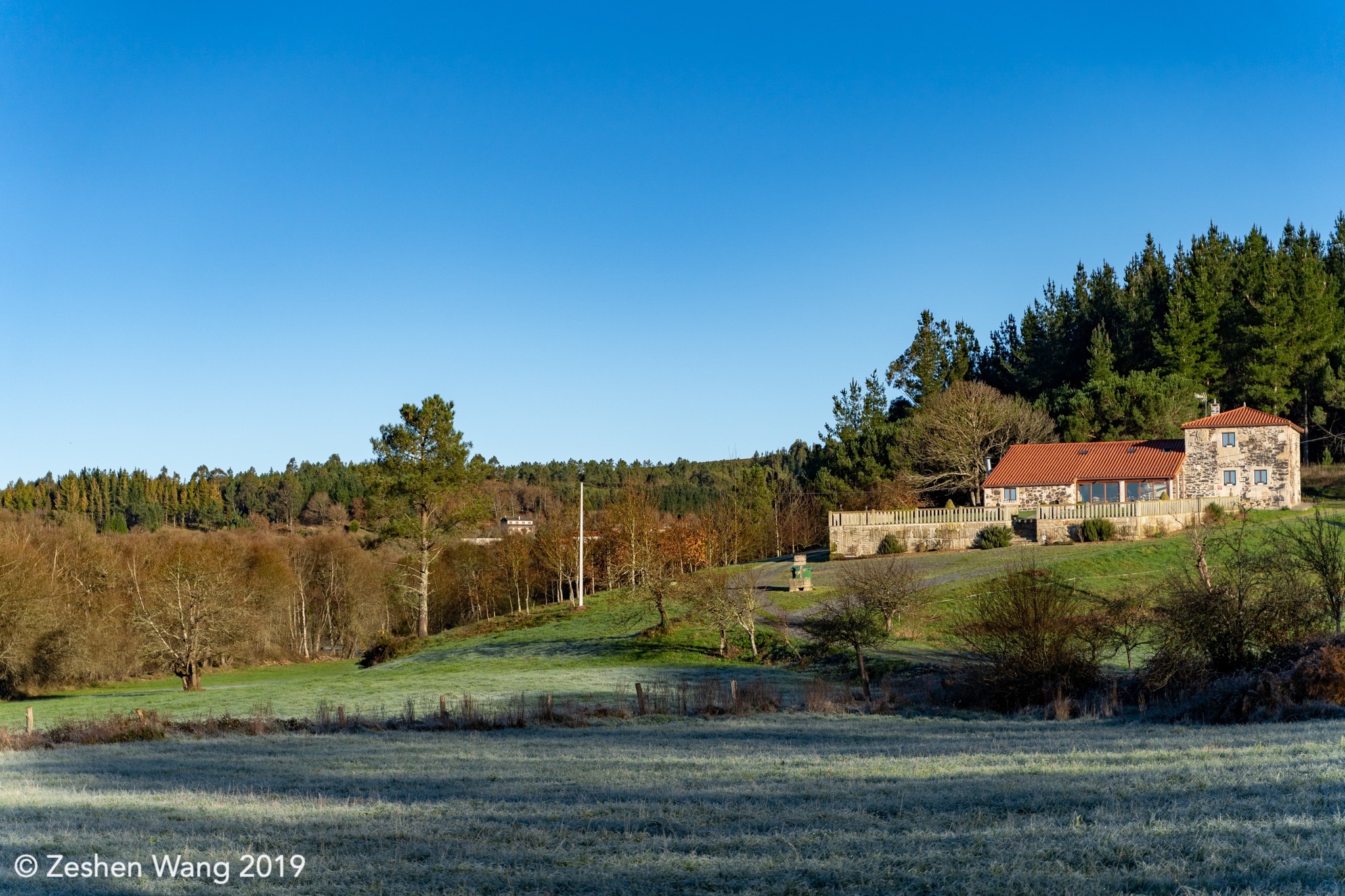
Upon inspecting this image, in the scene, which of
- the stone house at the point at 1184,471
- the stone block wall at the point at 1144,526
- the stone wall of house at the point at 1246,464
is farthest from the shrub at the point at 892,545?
the stone wall of house at the point at 1246,464

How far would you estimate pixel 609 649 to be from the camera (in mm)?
37188

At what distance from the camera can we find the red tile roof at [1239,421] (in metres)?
51.1

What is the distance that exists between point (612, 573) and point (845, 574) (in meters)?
26.0

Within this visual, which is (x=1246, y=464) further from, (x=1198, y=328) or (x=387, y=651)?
(x=387, y=651)

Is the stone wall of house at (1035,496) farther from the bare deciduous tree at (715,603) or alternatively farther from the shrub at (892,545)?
the bare deciduous tree at (715,603)

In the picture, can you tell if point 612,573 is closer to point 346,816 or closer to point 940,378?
point 940,378

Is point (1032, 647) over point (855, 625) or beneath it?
over

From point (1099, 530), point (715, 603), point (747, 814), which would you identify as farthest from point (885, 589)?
point (1099, 530)

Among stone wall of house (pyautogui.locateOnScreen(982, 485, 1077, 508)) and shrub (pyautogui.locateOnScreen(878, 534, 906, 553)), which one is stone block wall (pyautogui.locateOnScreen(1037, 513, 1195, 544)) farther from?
shrub (pyautogui.locateOnScreen(878, 534, 906, 553))

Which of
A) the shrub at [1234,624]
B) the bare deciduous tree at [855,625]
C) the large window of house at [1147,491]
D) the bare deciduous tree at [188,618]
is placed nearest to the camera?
the shrub at [1234,624]

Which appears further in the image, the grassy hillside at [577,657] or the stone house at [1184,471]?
the stone house at [1184,471]

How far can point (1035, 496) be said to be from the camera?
5484cm

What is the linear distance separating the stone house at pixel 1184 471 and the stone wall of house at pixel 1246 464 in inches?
1.3

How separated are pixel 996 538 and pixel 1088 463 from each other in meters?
9.79
